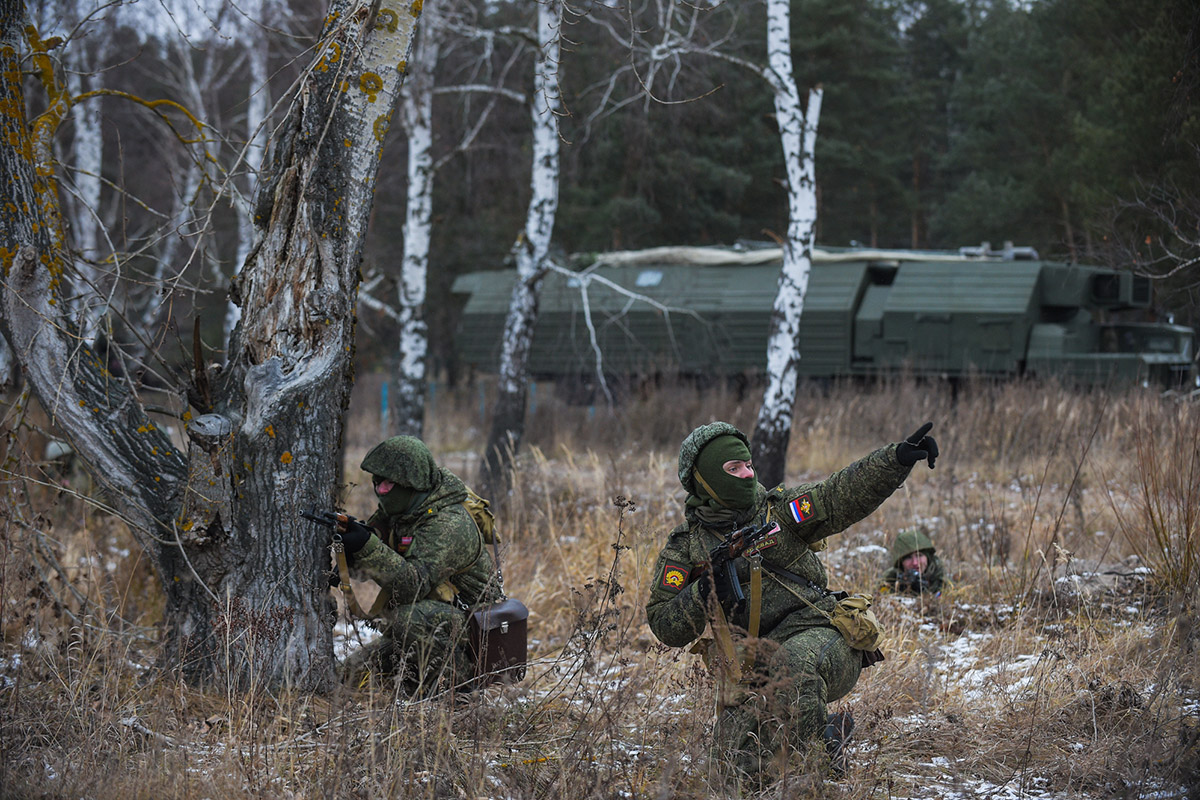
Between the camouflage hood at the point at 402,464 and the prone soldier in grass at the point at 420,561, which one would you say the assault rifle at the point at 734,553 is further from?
the camouflage hood at the point at 402,464

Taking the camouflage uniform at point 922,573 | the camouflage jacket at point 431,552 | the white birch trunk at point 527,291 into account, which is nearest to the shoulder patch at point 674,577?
the camouflage jacket at point 431,552

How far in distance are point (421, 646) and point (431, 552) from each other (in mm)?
332

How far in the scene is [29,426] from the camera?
427 cm

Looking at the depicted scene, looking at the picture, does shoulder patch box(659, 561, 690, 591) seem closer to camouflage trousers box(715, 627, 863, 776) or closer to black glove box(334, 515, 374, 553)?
camouflage trousers box(715, 627, 863, 776)

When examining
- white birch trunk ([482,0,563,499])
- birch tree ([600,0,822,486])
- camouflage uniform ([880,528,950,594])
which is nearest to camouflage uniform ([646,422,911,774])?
camouflage uniform ([880,528,950,594])

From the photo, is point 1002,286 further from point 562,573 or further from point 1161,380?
point 562,573

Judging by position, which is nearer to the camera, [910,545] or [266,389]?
[266,389]

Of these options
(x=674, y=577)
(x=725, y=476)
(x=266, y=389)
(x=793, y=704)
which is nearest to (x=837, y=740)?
(x=793, y=704)

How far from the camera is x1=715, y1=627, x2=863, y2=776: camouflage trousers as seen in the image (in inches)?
119

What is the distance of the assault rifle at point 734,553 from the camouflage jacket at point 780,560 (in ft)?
0.23

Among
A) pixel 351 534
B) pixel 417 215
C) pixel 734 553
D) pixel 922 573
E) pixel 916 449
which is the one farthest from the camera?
pixel 417 215

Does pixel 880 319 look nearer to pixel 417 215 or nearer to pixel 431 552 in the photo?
pixel 417 215

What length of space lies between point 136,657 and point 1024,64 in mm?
23268

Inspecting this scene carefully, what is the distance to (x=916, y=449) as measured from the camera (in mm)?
2924
